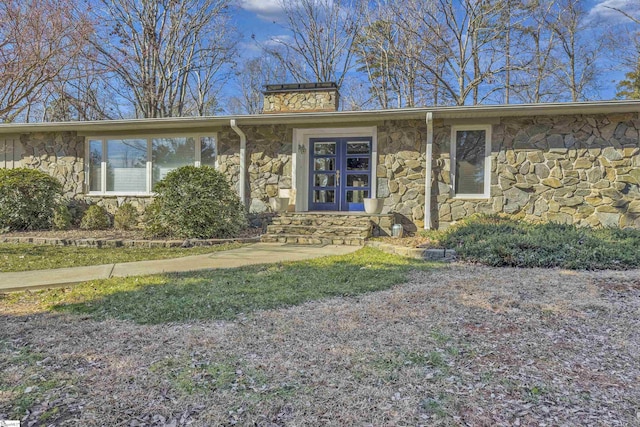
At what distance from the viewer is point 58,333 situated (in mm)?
2686

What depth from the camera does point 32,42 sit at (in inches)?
303

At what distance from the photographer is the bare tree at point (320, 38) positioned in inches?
704

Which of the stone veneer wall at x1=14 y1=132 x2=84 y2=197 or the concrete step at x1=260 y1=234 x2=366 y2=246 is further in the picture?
the stone veneer wall at x1=14 y1=132 x2=84 y2=197

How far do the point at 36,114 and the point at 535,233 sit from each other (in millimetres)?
19587

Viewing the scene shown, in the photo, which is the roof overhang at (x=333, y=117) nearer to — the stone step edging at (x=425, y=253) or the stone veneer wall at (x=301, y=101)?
the stone veneer wall at (x=301, y=101)

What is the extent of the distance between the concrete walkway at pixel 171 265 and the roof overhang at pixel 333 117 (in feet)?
9.12

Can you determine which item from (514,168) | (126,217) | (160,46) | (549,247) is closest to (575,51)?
(514,168)

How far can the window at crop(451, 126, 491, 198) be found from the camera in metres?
7.99

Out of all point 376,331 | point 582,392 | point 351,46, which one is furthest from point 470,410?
point 351,46

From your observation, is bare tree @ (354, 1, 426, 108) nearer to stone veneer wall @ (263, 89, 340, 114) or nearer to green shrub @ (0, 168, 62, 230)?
stone veneer wall @ (263, 89, 340, 114)

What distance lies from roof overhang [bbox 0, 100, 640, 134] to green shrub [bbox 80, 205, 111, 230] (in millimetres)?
1904

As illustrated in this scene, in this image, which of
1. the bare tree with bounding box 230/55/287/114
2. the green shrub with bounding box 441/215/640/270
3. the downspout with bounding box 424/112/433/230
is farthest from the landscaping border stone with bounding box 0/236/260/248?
the bare tree with bounding box 230/55/287/114

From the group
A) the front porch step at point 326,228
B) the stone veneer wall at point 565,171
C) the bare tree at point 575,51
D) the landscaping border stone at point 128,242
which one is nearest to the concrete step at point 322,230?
the front porch step at point 326,228

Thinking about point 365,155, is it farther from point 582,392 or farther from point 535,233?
point 582,392
